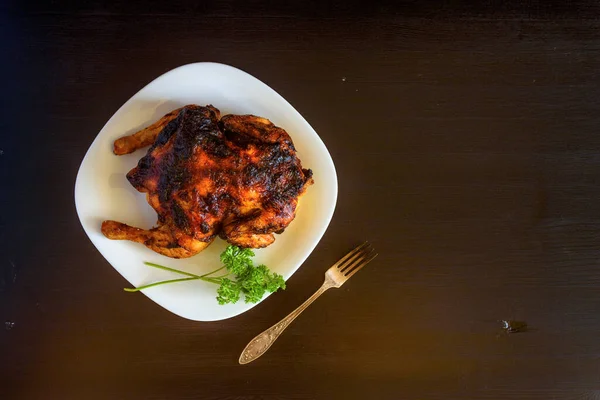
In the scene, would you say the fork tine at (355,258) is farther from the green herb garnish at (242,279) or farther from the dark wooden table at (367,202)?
the green herb garnish at (242,279)

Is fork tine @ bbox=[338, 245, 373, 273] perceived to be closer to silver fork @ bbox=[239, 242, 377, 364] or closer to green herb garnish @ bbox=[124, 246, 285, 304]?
silver fork @ bbox=[239, 242, 377, 364]

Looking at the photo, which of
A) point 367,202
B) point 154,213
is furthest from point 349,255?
point 154,213

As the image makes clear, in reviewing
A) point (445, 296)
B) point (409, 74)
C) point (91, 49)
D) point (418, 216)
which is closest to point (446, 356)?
point (445, 296)

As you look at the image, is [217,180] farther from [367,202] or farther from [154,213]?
[367,202]

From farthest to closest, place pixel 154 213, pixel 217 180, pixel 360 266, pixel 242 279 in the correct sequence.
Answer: pixel 360 266, pixel 154 213, pixel 242 279, pixel 217 180

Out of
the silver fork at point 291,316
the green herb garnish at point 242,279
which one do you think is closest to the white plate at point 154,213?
the green herb garnish at point 242,279

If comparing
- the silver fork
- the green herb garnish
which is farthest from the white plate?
the silver fork
